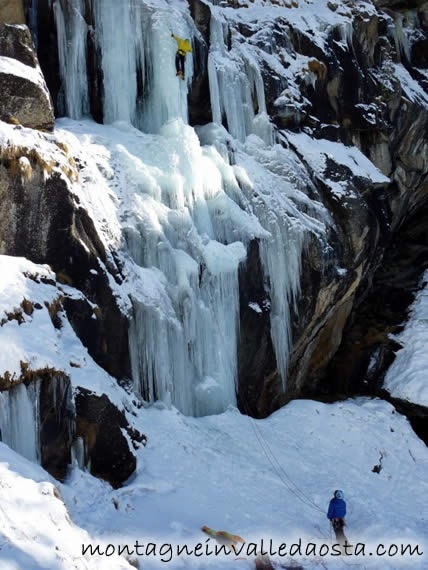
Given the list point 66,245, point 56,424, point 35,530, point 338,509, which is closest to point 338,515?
point 338,509

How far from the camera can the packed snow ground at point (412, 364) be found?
1756cm

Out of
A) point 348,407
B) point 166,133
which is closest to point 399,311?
point 348,407

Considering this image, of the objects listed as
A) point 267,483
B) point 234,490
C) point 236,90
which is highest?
point 236,90

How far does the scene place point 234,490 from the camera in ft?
33.8

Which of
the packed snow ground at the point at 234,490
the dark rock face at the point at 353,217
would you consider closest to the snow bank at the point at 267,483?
the packed snow ground at the point at 234,490

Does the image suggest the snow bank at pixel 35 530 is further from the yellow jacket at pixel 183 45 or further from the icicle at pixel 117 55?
the yellow jacket at pixel 183 45

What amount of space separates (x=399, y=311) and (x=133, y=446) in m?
13.4

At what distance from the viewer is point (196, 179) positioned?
46.0 ft

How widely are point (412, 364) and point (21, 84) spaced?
13239 millimetres

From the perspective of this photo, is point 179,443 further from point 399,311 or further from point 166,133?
point 399,311

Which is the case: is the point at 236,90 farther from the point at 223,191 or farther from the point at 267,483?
the point at 267,483

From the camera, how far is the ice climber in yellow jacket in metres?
15.3

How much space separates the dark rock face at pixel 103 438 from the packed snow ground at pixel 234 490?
1.17ft

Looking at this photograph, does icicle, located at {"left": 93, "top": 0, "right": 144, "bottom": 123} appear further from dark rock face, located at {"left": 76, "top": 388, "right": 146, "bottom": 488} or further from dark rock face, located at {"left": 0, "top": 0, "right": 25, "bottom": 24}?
dark rock face, located at {"left": 76, "top": 388, "right": 146, "bottom": 488}
